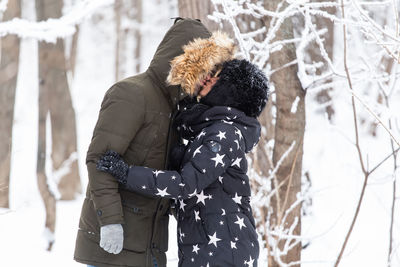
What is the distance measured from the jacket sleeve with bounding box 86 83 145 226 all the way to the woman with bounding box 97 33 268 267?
66 millimetres

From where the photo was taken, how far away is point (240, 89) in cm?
217

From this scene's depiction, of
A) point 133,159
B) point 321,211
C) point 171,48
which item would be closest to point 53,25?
point 171,48

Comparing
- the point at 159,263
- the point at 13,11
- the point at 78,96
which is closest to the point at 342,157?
the point at 13,11

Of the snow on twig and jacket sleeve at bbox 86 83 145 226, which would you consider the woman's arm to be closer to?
jacket sleeve at bbox 86 83 145 226

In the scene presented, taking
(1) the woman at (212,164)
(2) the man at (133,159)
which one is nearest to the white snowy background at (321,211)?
(2) the man at (133,159)

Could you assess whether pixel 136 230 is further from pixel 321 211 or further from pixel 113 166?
pixel 321 211

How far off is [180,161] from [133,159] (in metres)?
0.22

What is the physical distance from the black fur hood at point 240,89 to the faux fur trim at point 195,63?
64 mm

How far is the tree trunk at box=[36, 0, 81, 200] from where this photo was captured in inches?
251

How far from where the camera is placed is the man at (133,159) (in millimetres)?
2107

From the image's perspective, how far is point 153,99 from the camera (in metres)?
2.27

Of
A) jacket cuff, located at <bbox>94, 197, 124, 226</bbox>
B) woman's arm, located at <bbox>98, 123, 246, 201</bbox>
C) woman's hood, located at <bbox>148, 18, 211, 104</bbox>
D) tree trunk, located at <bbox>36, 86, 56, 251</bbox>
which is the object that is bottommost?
tree trunk, located at <bbox>36, 86, 56, 251</bbox>

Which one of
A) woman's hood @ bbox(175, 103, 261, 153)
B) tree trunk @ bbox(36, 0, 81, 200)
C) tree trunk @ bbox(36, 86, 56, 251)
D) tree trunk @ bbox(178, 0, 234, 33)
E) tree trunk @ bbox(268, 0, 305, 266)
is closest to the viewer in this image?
woman's hood @ bbox(175, 103, 261, 153)

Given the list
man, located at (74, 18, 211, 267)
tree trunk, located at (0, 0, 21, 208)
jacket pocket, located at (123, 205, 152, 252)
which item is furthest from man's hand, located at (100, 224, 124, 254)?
tree trunk, located at (0, 0, 21, 208)
